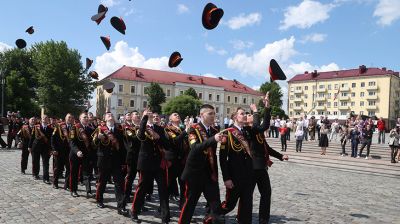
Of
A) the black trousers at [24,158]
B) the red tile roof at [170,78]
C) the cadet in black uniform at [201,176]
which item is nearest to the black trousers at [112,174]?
the cadet in black uniform at [201,176]

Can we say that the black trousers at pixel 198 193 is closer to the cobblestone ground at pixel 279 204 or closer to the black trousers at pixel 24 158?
the cobblestone ground at pixel 279 204

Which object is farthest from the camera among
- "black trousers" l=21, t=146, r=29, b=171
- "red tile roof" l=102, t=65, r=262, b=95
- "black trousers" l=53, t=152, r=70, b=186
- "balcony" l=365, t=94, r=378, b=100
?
"balcony" l=365, t=94, r=378, b=100

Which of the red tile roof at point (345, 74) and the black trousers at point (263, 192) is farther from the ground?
the red tile roof at point (345, 74)

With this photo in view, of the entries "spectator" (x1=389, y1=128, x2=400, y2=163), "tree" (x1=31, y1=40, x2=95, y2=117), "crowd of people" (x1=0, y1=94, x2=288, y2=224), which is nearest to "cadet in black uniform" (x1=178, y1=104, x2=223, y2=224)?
"crowd of people" (x1=0, y1=94, x2=288, y2=224)

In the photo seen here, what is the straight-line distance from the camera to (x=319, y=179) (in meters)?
13.0

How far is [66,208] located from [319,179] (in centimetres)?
853

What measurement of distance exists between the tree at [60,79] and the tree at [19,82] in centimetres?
134

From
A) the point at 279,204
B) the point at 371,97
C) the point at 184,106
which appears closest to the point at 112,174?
the point at 279,204

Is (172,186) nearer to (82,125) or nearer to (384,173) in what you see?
(82,125)

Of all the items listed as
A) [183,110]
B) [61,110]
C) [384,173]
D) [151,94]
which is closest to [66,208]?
[384,173]

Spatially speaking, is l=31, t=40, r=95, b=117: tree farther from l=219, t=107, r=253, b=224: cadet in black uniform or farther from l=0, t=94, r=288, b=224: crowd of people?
l=219, t=107, r=253, b=224: cadet in black uniform

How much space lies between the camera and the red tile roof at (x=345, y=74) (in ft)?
306

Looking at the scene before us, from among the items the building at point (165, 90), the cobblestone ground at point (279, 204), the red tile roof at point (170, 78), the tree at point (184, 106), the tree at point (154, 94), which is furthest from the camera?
the red tile roof at point (170, 78)

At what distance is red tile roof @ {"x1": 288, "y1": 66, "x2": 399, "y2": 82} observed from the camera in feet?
306
